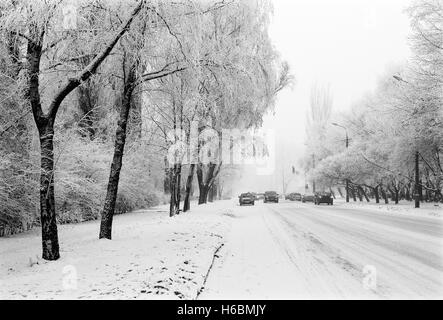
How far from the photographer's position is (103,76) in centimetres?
1198

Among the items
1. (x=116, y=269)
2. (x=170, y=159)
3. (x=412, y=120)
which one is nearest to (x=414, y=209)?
(x=412, y=120)

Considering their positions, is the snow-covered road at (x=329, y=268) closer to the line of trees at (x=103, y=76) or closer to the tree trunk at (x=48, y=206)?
the tree trunk at (x=48, y=206)

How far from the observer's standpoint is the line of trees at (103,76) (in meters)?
8.41

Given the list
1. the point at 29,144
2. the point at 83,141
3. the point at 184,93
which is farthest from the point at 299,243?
the point at 83,141

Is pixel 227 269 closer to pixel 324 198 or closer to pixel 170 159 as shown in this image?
pixel 170 159

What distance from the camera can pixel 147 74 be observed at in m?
10.4

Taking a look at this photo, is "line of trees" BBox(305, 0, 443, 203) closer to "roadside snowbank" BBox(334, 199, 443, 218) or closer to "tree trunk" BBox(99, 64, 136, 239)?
"roadside snowbank" BBox(334, 199, 443, 218)

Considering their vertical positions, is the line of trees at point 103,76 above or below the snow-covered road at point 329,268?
above

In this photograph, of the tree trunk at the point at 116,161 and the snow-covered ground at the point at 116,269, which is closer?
the snow-covered ground at the point at 116,269
